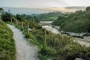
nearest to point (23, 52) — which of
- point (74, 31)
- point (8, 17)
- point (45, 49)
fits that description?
point (45, 49)

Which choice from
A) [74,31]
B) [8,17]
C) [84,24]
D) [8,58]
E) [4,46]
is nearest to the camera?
[8,58]

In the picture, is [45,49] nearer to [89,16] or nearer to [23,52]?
[23,52]

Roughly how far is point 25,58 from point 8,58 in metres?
1.87

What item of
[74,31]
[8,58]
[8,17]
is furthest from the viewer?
[74,31]

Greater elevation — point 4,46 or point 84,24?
point 4,46

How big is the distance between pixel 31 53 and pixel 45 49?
1.28 metres

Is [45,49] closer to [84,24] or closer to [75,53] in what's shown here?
[75,53]

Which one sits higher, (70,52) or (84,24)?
(70,52)

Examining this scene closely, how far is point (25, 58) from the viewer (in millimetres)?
14656

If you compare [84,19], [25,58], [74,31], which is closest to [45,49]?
[25,58]

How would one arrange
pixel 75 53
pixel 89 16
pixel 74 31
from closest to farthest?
pixel 75 53 → pixel 74 31 → pixel 89 16

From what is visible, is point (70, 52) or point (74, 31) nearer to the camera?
point (70, 52)

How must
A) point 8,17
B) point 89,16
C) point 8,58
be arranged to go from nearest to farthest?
1. point 8,58
2. point 8,17
3. point 89,16

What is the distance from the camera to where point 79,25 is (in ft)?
294
